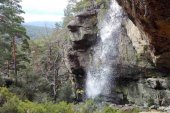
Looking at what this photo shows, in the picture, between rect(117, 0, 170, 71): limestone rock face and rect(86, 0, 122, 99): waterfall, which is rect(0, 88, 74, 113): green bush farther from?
rect(86, 0, 122, 99): waterfall

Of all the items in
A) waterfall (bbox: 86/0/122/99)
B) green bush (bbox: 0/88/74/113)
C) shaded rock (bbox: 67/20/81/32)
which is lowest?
green bush (bbox: 0/88/74/113)

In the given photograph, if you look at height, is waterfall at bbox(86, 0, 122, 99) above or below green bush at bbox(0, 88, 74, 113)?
above

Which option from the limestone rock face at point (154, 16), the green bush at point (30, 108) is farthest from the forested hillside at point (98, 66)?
the limestone rock face at point (154, 16)

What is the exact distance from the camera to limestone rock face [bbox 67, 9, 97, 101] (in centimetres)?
3192

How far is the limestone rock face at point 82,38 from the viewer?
31.9 meters

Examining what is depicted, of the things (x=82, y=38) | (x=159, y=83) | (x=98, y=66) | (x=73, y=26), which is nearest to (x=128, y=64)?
(x=159, y=83)

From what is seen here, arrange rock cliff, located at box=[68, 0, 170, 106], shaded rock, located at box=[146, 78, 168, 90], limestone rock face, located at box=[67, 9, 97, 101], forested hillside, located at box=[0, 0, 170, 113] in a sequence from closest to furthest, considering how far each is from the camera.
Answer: rock cliff, located at box=[68, 0, 170, 106] → shaded rock, located at box=[146, 78, 168, 90] → forested hillside, located at box=[0, 0, 170, 113] → limestone rock face, located at box=[67, 9, 97, 101]

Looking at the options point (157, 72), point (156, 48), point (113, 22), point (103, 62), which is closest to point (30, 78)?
point (103, 62)

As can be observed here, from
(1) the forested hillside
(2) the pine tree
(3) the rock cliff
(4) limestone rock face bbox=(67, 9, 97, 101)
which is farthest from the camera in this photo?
(2) the pine tree

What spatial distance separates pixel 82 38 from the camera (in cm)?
3188

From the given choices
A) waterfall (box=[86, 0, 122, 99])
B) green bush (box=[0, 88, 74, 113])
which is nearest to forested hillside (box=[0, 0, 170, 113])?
waterfall (box=[86, 0, 122, 99])

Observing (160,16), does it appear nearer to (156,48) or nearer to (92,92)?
(156,48)

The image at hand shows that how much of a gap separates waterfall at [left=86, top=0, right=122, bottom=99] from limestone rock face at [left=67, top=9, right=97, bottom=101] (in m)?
0.71

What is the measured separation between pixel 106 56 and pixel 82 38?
283 centimetres
